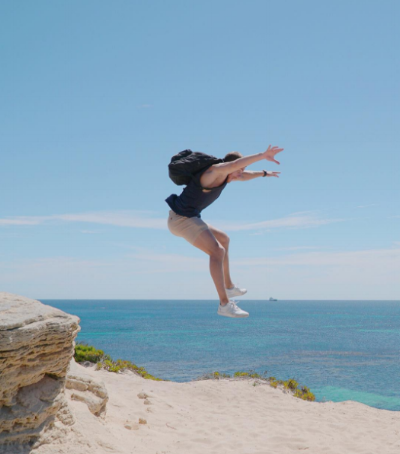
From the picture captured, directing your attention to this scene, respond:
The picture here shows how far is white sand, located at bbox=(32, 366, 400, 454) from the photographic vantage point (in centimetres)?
802

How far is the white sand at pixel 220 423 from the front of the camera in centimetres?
802

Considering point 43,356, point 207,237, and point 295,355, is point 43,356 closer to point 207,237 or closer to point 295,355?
point 207,237

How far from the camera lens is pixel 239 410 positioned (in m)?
11.7

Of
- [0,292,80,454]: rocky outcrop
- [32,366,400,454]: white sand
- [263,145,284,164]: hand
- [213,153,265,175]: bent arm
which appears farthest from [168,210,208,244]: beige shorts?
[32,366,400,454]: white sand

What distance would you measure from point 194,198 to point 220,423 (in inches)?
287

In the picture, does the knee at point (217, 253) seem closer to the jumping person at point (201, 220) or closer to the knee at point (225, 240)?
the jumping person at point (201, 220)

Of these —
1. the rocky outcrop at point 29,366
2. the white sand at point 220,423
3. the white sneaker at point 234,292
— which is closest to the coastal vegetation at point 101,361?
the white sand at point 220,423

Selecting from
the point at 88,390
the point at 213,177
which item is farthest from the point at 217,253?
the point at 88,390

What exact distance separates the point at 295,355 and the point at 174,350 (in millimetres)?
11410

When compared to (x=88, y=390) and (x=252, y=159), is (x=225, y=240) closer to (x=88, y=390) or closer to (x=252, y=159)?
(x=252, y=159)

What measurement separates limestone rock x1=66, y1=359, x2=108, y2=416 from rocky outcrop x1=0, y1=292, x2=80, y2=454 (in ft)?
4.52

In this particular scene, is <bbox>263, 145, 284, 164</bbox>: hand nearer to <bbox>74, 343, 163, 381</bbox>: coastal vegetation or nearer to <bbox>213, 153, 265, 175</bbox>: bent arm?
<bbox>213, 153, 265, 175</bbox>: bent arm

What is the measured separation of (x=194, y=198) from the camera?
16.3ft

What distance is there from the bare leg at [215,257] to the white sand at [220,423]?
154 inches
